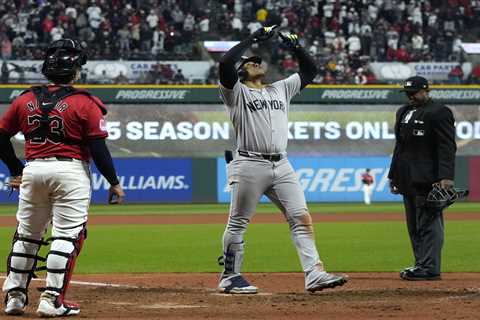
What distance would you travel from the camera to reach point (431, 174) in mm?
10289

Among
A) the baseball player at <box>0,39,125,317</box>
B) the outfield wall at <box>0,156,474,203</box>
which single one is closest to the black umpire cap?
the baseball player at <box>0,39,125,317</box>

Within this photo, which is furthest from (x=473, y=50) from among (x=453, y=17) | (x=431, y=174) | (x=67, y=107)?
(x=67, y=107)

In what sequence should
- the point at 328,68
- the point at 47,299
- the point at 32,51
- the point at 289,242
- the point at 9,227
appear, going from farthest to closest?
the point at 328,68, the point at 32,51, the point at 9,227, the point at 289,242, the point at 47,299

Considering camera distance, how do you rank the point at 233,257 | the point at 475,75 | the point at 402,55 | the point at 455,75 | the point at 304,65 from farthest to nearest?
the point at 475,75 → the point at 455,75 → the point at 402,55 → the point at 304,65 → the point at 233,257

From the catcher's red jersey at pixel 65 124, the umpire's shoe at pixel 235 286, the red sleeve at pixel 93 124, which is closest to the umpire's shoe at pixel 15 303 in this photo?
the catcher's red jersey at pixel 65 124

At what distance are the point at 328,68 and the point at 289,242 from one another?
19.0m

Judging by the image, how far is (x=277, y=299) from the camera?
28.2 feet

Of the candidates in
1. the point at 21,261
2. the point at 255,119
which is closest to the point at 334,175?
the point at 255,119

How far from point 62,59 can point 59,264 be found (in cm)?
156

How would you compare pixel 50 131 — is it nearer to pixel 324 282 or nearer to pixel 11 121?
pixel 11 121

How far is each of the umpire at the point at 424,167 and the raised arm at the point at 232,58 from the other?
227 cm

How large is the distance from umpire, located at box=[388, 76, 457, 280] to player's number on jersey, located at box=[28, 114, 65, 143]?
4293mm

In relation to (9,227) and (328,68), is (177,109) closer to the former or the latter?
(328,68)

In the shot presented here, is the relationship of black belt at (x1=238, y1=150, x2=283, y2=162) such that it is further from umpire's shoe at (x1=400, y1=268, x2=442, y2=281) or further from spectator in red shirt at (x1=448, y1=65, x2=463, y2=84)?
spectator in red shirt at (x1=448, y1=65, x2=463, y2=84)
